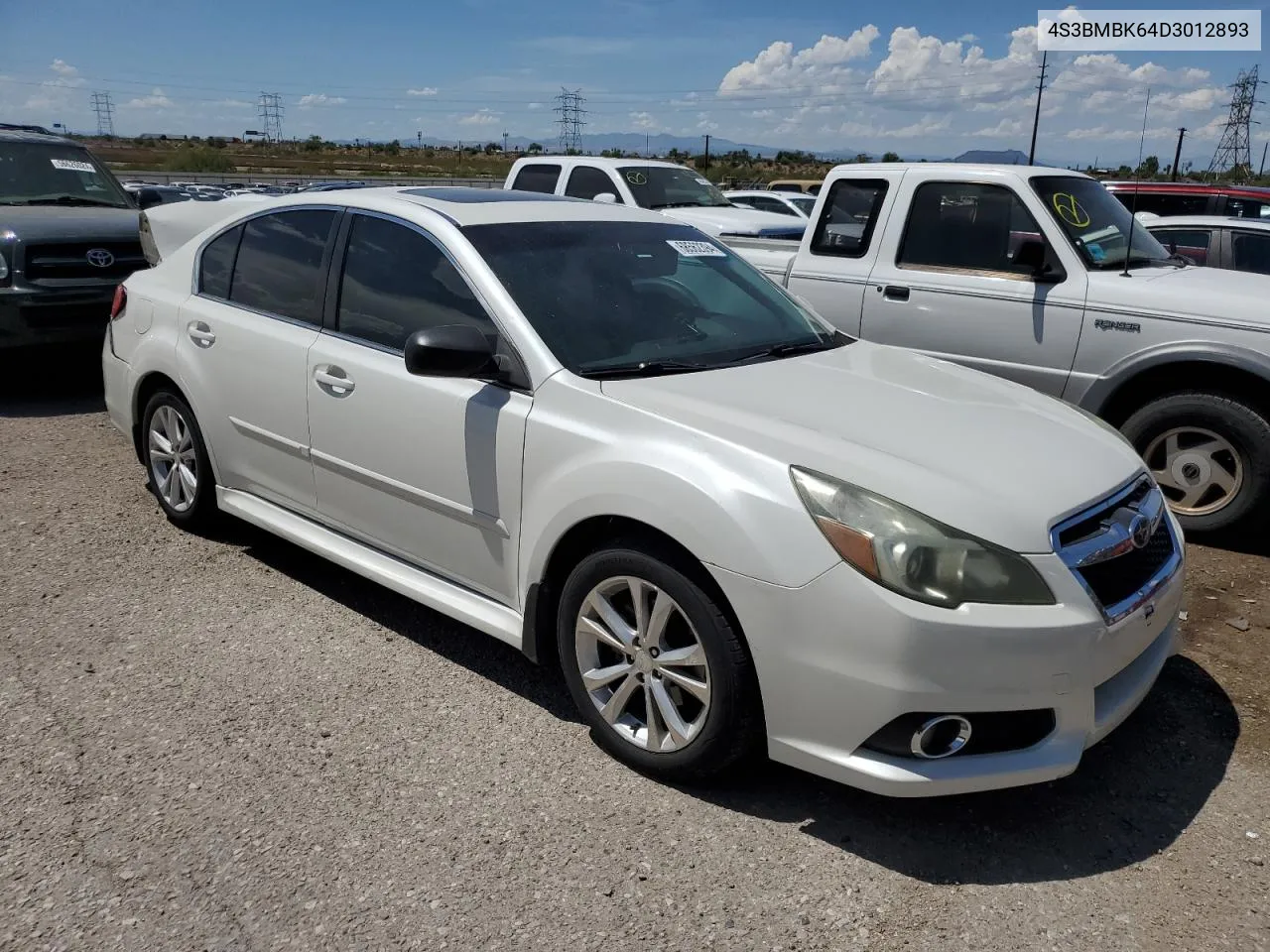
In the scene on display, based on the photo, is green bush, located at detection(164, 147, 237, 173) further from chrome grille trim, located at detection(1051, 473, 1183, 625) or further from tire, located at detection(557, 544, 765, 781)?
chrome grille trim, located at detection(1051, 473, 1183, 625)

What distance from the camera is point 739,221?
1150cm

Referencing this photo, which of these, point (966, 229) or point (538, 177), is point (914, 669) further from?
point (538, 177)

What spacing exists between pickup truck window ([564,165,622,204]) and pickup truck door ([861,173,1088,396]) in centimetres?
576

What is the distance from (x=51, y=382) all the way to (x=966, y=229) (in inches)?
288

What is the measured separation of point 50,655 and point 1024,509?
345cm

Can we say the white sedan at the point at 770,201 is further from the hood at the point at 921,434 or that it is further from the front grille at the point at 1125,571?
the front grille at the point at 1125,571

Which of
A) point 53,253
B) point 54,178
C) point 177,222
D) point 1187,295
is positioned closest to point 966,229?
point 1187,295

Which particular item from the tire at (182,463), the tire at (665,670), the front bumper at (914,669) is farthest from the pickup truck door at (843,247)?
the front bumper at (914,669)

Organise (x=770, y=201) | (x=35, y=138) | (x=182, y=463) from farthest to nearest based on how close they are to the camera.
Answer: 1. (x=770, y=201)
2. (x=35, y=138)
3. (x=182, y=463)

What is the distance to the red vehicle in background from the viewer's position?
11227 millimetres

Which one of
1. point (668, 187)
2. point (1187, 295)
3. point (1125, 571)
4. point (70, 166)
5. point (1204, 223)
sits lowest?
point (1125, 571)

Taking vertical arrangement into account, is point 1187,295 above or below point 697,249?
below

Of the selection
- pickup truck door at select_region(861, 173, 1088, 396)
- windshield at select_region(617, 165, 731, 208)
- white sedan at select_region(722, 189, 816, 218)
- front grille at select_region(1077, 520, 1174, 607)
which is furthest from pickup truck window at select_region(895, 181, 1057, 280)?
white sedan at select_region(722, 189, 816, 218)

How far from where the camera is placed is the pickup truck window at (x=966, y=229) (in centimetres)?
604
